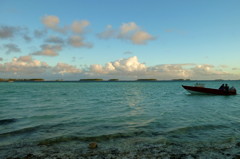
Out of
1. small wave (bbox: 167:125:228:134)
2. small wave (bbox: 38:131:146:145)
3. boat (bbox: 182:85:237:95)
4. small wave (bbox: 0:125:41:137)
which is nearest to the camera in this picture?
small wave (bbox: 38:131:146:145)

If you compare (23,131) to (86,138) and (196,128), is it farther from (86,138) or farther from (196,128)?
(196,128)

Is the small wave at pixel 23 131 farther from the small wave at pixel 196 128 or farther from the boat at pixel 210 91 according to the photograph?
the boat at pixel 210 91

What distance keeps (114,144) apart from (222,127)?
779 cm

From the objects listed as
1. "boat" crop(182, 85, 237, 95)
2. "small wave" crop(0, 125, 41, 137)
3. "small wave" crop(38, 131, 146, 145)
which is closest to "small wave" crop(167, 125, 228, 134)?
"small wave" crop(38, 131, 146, 145)

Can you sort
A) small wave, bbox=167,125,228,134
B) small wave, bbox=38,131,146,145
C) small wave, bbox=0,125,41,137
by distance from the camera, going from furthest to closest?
small wave, bbox=167,125,228,134 < small wave, bbox=0,125,41,137 < small wave, bbox=38,131,146,145

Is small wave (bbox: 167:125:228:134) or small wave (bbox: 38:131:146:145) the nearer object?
small wave (bbox: 38:131:146:145)

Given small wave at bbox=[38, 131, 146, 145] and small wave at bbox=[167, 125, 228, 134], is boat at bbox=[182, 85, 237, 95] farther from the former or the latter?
small wave at bbox=[38, 131, 146, 145]

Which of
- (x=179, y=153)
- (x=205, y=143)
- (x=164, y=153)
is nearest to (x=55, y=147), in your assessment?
(x=164, y=153)

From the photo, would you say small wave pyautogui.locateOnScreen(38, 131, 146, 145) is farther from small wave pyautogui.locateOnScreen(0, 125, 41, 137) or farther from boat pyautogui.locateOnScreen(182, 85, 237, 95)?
boat pyautogui.locateOnScreen(182, 85, 237, 95)

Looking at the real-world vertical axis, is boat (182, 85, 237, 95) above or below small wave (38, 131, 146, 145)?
above

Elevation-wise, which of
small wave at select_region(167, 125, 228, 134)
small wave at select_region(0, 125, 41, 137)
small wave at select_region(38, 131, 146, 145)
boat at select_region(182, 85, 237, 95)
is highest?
boat at select_region(182, 85, 237, 95)

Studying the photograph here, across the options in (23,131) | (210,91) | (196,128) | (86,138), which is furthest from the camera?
(210,91)

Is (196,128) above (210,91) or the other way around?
the other way around

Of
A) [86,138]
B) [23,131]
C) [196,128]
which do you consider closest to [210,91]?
[196,128]
